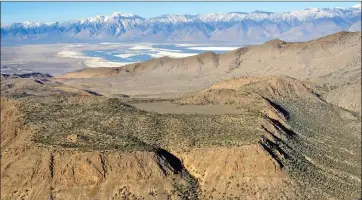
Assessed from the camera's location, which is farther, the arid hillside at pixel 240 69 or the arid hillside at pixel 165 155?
the arid hillside at pixel 240 69

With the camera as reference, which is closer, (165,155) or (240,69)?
(165,155)

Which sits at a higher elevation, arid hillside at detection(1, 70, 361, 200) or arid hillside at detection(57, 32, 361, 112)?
arid hillside at detection(1, 70, 361, 200)

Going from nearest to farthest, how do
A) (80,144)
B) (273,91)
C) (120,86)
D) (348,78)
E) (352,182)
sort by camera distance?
(80,144) → (352,182) → (273,91) → (348,78) → (120,86)

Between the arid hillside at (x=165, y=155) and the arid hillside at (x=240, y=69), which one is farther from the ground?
the arid hillside at (x=165, y=155)

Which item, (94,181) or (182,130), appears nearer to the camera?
(94,181)

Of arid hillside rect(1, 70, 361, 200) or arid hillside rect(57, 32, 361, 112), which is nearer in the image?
arid hillside rect(1, 70, 361, 200)

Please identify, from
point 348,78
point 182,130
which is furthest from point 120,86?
point 182,130

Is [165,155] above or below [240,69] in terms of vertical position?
above

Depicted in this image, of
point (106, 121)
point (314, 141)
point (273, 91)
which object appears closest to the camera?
point (106, 121)

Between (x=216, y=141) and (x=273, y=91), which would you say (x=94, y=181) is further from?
(x=273, y=91)

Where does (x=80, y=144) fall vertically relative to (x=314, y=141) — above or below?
above
